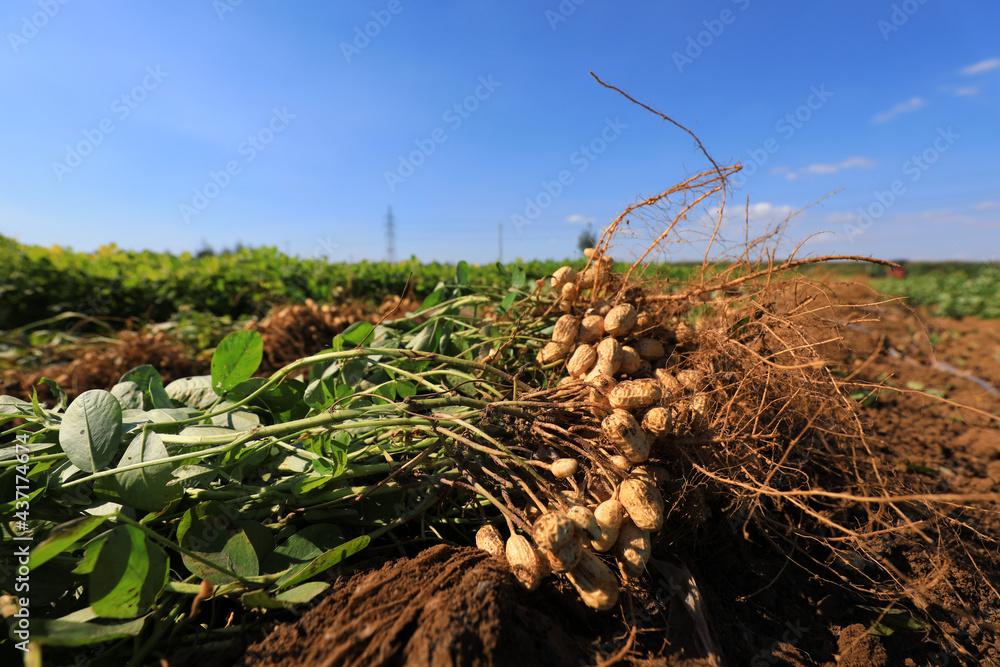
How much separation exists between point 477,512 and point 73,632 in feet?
3.21

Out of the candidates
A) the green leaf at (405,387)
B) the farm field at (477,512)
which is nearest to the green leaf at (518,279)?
the farm field at (477,512)

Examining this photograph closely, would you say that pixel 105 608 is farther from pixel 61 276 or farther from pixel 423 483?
pixel 61 276

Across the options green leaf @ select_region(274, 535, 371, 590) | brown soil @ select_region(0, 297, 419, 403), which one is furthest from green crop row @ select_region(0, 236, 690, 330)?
green leaf @ select_region(274, 535, 371, 590)

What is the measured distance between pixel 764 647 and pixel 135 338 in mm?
4162

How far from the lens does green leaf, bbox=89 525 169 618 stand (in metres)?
0.89

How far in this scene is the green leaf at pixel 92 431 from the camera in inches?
47.4

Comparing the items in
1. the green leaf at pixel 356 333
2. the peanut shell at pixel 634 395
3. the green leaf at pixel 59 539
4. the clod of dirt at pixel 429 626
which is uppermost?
the green leaf at pixel 356 333

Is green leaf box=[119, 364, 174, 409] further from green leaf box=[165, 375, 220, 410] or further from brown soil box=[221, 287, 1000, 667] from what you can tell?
brown soil box=[221, 287, 1000, 667]

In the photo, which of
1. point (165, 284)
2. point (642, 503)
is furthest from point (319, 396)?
point (165, 284)

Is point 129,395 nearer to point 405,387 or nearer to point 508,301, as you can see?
point 405,387

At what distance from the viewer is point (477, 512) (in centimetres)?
148

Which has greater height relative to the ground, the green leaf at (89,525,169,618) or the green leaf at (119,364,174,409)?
the green leaf at (119,364,174,409)

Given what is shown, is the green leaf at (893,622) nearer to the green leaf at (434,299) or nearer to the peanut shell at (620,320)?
the peanut shell at (620,320)

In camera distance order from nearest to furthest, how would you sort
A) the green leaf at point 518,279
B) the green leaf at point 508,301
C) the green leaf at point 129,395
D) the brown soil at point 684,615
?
the brown soil at point 684,615 < the green leaf at point 129,395 < the green leaf at point 508,301 < the green leaf at point 518,279
